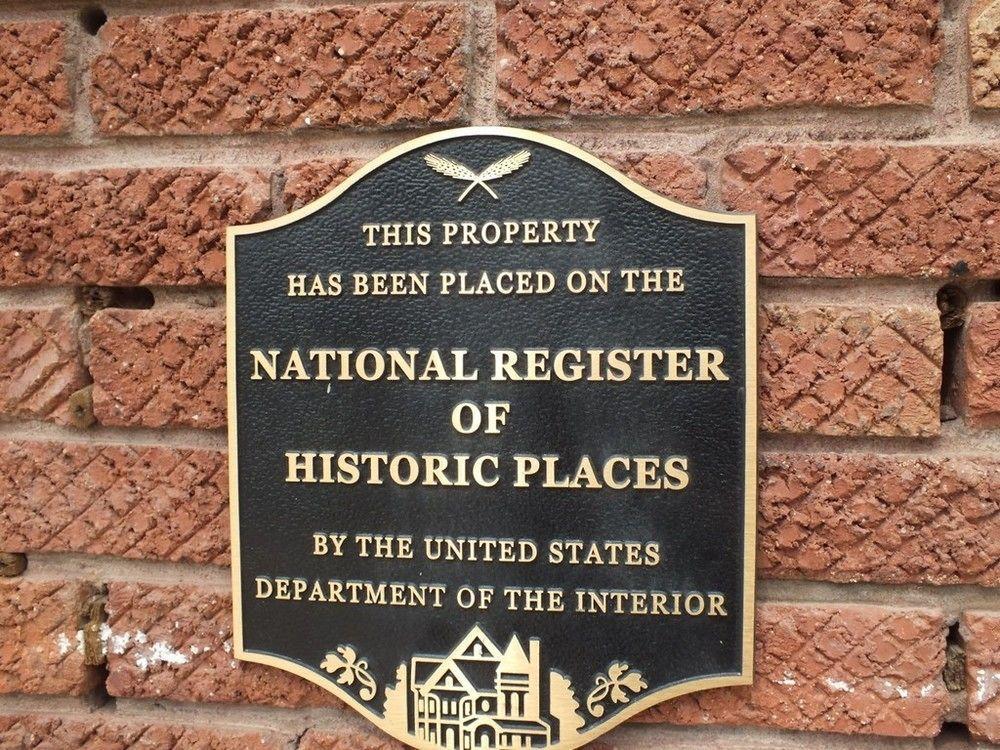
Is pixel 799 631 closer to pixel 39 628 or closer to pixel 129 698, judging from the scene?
pixel 129 698

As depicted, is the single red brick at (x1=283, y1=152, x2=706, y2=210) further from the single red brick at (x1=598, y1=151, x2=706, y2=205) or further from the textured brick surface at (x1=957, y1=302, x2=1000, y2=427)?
the textured brick surface at (x1=957, y1=302, x2=1000, y2=427)

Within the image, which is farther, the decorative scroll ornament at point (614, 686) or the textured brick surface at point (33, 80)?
the textured brick surface at point (33, 80)

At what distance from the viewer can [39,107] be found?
50.6 inches

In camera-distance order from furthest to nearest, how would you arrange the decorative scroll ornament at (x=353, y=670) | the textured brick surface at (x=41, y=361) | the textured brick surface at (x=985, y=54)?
the textured brick surface at (x=41, y=361)
the decorative scroll ornament at (x=353, y=670)
the textured brick surface at (x=985, y=54)

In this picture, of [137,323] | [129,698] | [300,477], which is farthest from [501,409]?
[129,698]

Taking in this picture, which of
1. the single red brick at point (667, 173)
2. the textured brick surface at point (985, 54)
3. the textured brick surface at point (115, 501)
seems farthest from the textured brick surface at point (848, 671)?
the textured brick surface at point (115, 501)

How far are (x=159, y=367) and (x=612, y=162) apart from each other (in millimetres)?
832

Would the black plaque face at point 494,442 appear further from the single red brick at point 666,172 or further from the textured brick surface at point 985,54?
the textured brick surface at point 985,54

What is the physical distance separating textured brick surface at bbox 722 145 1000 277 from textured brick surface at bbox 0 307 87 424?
1.16 meters

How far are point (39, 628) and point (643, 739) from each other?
1076 mm

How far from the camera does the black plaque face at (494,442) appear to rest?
111cm

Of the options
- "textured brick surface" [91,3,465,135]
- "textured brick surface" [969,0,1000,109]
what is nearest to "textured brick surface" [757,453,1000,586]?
"textured brick surface" [969,0,1000,109]

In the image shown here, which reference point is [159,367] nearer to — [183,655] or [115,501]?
[115,501]

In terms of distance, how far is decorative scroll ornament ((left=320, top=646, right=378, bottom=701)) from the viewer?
46.7 inches
